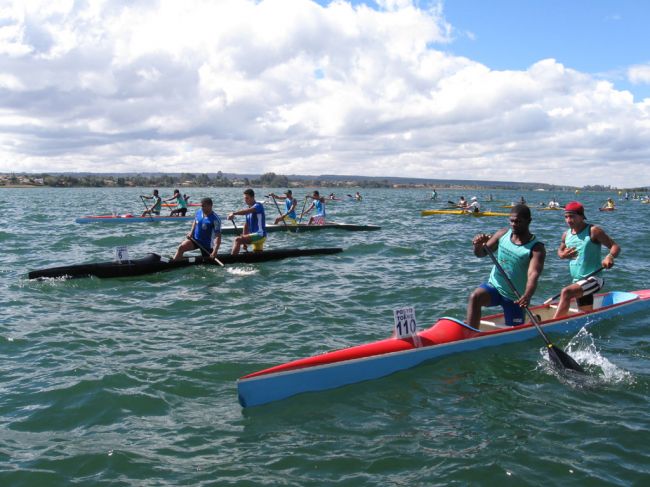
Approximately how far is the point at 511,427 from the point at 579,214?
4382mm

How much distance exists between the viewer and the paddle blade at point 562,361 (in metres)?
7.23

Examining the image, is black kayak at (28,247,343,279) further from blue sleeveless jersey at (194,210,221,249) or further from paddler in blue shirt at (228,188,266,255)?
blue sleeveless jersey at (194,210,221,249)

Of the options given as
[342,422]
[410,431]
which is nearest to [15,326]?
[342,422]

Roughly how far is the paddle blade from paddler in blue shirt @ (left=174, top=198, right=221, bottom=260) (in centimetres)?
914

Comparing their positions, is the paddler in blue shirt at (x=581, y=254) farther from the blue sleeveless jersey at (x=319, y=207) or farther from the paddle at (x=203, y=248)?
the blue sleeveless jersey at (x=319, y=207)

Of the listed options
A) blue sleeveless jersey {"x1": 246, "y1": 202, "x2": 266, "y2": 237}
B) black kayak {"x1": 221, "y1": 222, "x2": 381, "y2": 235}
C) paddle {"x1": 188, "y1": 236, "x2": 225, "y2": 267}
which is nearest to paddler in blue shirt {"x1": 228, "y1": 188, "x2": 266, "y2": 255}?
blue sleeveless jersey {"x1": 246, "y1": 202, "x2": 266, "y2": 237}

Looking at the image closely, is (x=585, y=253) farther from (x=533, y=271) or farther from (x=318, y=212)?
(x=318, y=212)

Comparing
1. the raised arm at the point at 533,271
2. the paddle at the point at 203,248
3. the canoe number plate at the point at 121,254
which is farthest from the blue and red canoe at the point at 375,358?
the canoe number plate at the point at 121,254

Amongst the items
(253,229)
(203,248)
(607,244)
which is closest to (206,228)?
(203,248)

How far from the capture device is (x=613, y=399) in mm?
6527

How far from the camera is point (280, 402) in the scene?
20.3ft

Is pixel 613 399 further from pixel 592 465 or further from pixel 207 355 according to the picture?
pixel 207 355

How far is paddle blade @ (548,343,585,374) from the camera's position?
23.7 ft

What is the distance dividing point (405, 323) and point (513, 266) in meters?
1.79
